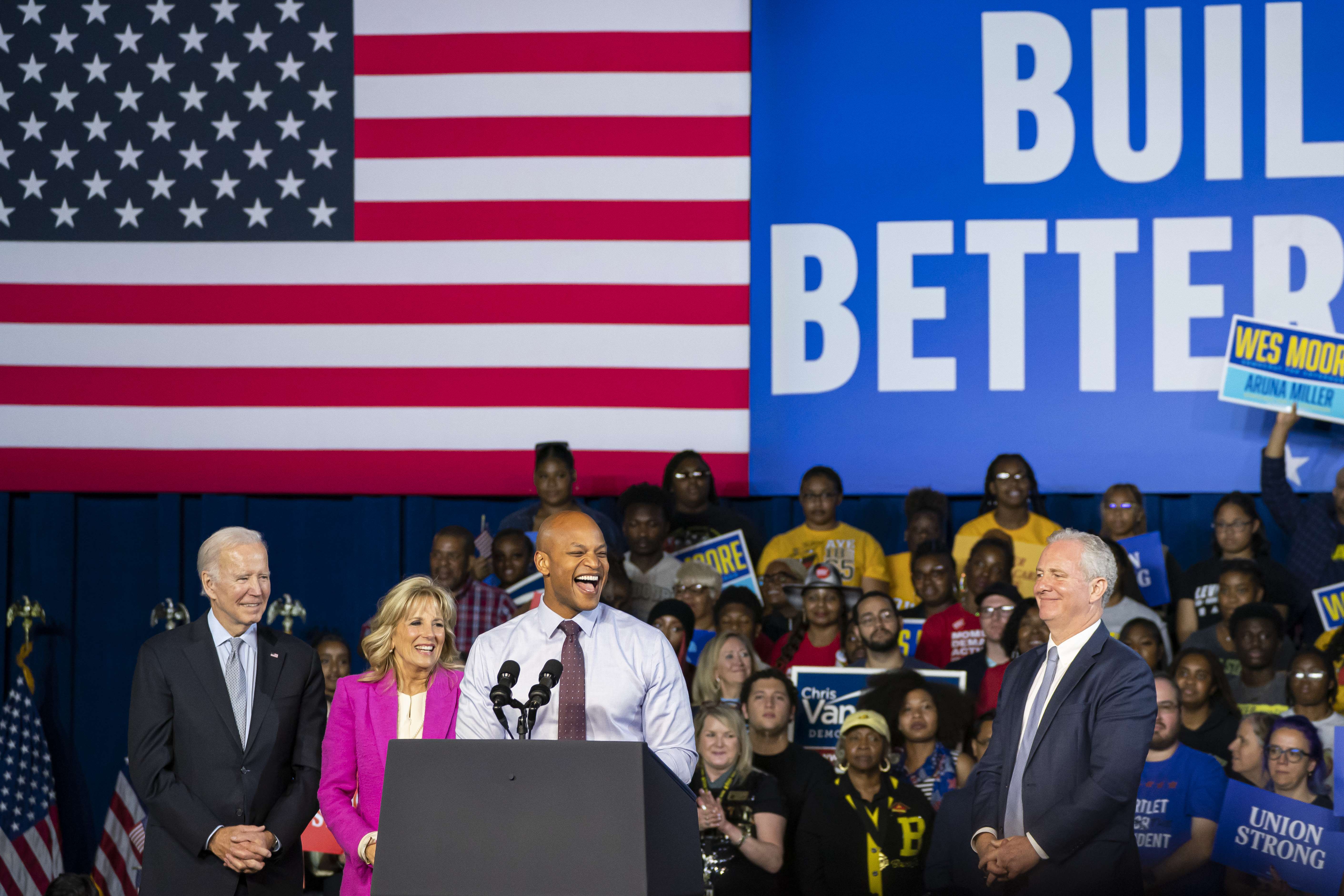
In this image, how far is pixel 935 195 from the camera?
8.19 m

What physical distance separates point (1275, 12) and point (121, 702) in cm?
787

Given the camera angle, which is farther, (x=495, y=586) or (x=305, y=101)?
(x=305, y=101)

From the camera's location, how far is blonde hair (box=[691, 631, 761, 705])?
5766 mm

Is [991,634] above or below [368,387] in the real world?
below

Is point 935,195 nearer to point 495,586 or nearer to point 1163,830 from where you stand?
point 495,586

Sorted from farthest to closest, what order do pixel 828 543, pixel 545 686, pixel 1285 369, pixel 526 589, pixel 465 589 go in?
pixel 1285 369 → pixel 828 543 → pixel 526 589 → pixel 465 589 → pixel 545 686

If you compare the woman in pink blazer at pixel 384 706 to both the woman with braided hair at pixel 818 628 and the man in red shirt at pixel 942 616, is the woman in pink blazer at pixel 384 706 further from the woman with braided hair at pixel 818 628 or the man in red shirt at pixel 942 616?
the man in red shirt at pixel 942 616

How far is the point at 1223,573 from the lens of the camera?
6.34m

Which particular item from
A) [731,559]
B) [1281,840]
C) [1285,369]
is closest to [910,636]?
[731,559]

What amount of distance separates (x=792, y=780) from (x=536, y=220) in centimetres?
421

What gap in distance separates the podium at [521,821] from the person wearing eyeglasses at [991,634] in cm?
355

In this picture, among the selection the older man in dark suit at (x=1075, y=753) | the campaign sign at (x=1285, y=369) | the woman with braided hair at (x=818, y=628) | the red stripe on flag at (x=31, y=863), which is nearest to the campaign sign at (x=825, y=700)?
the woman with braided hair at (x=818, y=628)

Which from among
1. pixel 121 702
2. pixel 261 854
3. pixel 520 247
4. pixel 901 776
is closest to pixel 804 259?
pixel 520 247

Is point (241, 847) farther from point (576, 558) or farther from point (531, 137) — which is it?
point (531, 137)
